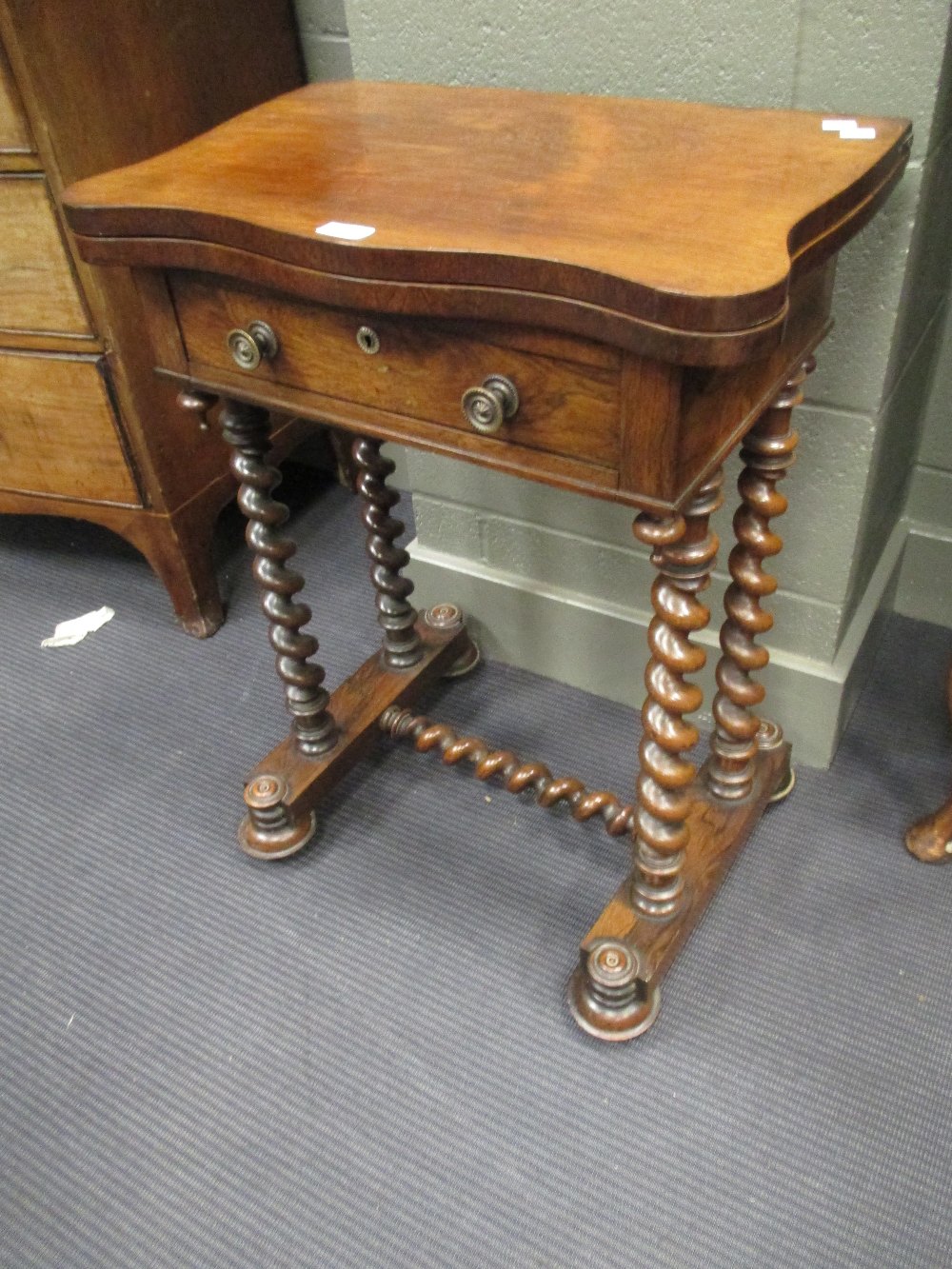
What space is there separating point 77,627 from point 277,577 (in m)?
0.78

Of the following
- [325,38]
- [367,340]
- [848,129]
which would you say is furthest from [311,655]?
[325,38]

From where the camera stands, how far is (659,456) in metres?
0.84

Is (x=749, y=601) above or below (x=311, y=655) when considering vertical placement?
above

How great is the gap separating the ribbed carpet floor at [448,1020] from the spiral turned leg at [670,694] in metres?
0.18

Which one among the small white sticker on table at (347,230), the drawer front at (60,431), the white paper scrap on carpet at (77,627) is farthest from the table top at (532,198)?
the white paper scrap on carpet at (77,627)

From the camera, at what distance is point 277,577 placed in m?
1.34

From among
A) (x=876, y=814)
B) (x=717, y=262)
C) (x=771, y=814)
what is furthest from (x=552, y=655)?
(x=717, y=262)

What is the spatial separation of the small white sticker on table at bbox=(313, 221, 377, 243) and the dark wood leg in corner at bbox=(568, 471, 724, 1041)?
323 mm

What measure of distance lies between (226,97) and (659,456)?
1.21 metres

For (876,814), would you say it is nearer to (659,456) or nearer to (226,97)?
(659,456)

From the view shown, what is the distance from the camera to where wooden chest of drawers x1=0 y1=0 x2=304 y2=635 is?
1.42 m

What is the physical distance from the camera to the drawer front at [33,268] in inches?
58.8

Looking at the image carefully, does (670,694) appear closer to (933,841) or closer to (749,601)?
(749,601)

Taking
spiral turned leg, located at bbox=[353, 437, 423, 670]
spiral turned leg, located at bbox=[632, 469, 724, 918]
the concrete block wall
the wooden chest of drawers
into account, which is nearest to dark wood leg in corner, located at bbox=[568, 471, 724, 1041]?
spiral turned leg, located at bbox=[632, 469, 724, 918]
